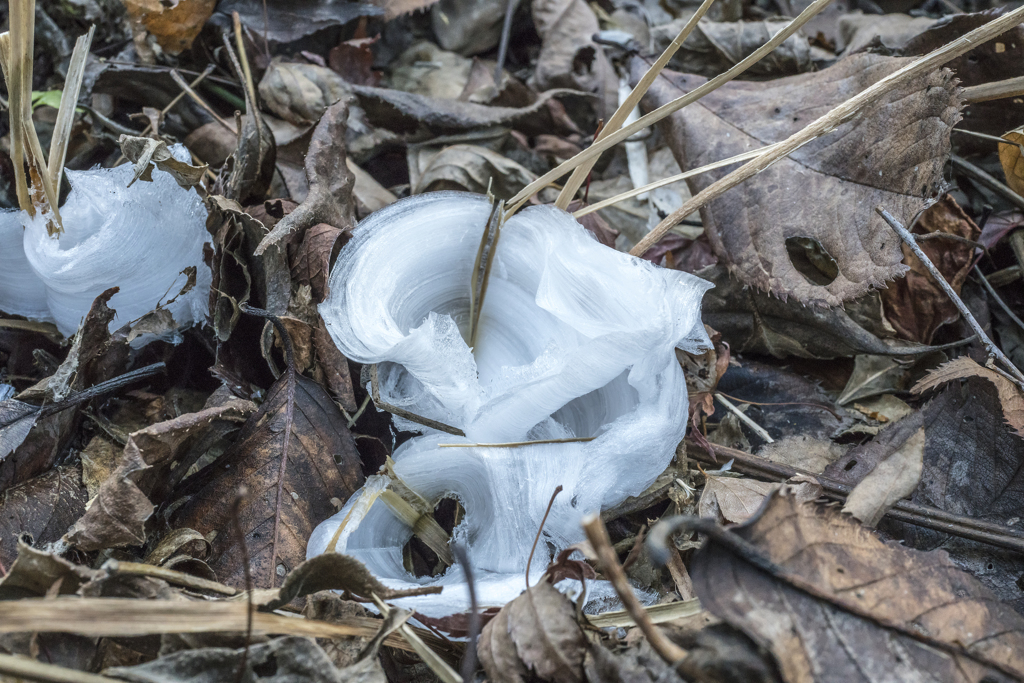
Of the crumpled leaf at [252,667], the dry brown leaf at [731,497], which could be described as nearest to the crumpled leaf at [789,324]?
the dry brown leaf at [731,497]

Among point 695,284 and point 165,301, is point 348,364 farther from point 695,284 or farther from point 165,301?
point 695,284

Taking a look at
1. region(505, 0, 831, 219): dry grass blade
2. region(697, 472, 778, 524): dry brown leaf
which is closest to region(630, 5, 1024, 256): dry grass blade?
region(505, 0, 831, 219): dry grass blade

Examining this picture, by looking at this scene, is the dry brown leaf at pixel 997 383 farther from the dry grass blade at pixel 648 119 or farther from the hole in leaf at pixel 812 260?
the dry grass blade at pixel 648 119

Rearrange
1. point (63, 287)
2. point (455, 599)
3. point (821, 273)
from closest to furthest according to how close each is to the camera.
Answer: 1. point (455, 599)
2. point (63, 287)
3. point (821, 273)

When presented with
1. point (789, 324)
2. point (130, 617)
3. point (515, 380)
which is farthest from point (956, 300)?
point (130, 617)

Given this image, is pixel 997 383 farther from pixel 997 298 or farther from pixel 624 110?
pixel 624 110

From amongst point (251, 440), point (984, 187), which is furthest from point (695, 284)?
point (984, 187)
